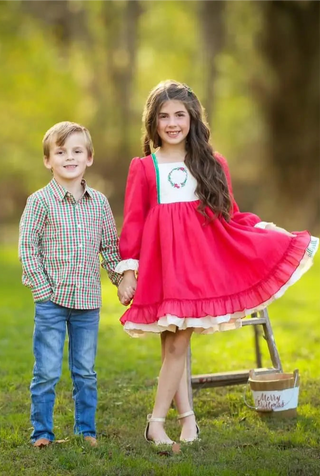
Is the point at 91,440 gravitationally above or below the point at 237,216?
below

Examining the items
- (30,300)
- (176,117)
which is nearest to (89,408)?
(176,117)

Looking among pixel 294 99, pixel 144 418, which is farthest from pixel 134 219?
pixel 294 99

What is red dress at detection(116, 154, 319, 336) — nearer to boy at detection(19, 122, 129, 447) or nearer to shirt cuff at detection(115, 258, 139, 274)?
shirt cuff at detection(115, 258, 139, 274)

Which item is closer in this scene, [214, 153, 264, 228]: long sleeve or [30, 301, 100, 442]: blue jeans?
[30, 301, 100, 442]: blue jeans

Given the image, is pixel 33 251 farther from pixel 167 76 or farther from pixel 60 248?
pixel 167 76

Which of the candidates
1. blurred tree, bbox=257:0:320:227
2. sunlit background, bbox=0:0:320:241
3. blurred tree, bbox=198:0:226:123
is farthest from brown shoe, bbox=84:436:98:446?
blurred tree, bbox=198:0:226:123

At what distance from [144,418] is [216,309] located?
0.98 meters

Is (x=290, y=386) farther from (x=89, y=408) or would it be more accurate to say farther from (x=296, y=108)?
(x=296, y=108)

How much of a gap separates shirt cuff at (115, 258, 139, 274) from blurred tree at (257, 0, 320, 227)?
50.6 feet

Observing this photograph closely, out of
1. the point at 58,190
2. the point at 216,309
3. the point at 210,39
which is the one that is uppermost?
the point at 210,39

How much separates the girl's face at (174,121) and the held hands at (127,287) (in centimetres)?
65

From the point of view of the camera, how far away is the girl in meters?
3.51

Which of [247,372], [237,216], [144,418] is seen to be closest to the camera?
[237,216]

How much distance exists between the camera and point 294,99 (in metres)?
18.8
